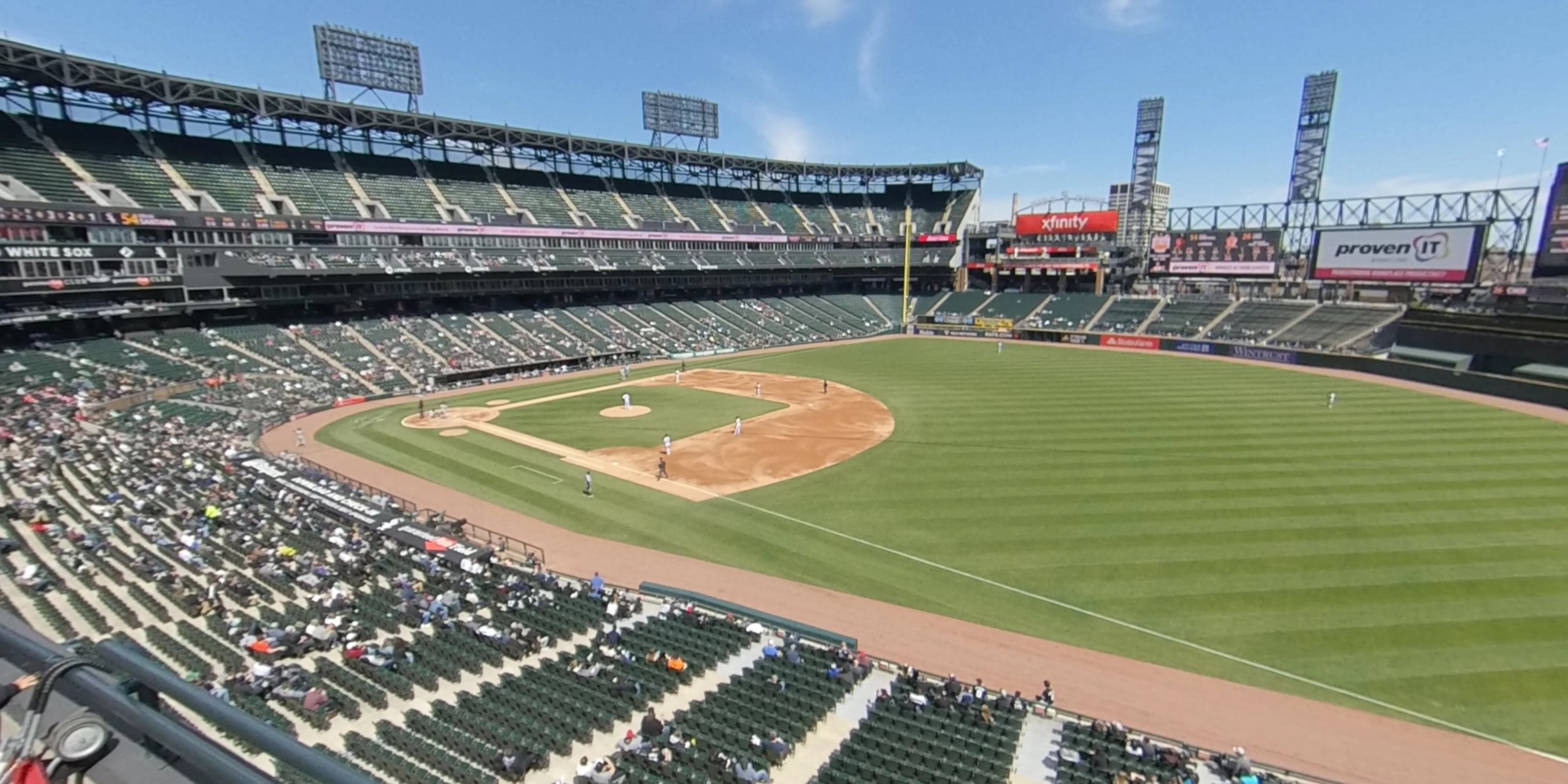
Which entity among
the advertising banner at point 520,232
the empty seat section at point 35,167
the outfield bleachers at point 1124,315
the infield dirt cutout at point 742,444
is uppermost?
the empty seat section at point 35,167

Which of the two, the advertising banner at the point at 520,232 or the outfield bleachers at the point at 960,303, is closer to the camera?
the advertising banner at the point at 520,232

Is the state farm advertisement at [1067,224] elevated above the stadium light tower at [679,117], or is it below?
below

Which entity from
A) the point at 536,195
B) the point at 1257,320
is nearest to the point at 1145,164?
the point at 1257,320

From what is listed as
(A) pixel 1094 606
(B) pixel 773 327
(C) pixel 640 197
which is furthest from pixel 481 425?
(C) pixel 640 197

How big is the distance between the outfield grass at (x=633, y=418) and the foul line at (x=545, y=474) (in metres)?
3.76

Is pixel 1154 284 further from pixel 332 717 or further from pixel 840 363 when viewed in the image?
pixel 332 717

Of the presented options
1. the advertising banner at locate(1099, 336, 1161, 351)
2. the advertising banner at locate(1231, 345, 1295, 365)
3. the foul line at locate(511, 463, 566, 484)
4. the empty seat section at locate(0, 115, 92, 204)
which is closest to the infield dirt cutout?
the foul line at locate(511, 463, 566, 484)

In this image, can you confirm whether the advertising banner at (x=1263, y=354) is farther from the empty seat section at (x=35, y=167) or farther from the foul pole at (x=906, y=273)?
the empty seat section at (x=35, y=167)

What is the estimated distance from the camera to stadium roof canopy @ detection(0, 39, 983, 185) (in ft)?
164

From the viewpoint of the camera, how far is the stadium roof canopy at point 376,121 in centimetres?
4991

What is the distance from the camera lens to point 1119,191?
601 ft

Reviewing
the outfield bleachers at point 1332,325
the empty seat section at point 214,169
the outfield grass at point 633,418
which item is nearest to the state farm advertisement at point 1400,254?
the outfield bleachers at point 1332,325

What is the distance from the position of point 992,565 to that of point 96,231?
2283 inches

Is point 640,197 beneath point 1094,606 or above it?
above
